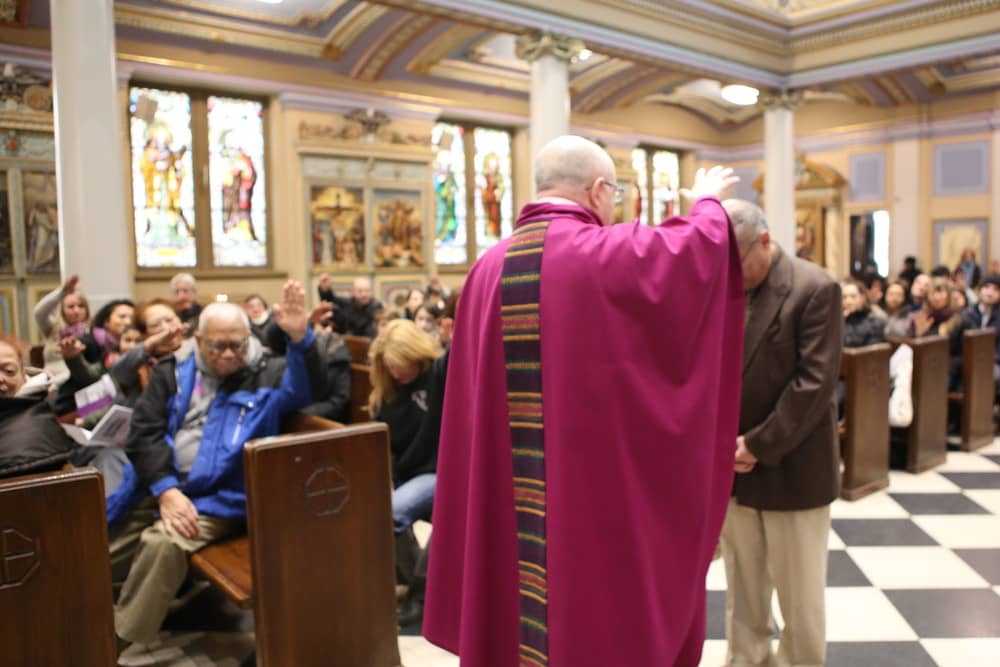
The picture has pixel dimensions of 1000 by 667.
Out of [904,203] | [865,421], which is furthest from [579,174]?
[904,203]

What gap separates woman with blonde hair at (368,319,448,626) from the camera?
3.68 metres

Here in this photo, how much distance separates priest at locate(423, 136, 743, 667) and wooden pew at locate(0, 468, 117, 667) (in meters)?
1.10

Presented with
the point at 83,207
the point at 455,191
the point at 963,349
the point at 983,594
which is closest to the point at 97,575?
the point at 983,594

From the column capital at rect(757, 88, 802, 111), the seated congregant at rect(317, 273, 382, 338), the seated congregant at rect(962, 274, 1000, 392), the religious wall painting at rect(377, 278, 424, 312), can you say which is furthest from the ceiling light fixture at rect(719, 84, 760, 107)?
the seated congregant at rect(317, 273, 382, 338)

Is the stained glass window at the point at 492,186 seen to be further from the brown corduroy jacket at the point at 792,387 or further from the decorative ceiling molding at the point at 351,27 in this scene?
the brown corduroy jacket at the point at 792,387

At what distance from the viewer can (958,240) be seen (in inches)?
565

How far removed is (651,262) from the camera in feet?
6.02

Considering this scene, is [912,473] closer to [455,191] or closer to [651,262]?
[651,262]

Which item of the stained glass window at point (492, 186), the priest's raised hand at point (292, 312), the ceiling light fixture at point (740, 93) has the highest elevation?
the ceiling light fixture at point (740, 93)

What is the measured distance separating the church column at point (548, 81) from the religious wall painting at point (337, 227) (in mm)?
3532

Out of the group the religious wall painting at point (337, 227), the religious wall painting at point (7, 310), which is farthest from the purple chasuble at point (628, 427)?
the religious wall painting at point (337, 227)

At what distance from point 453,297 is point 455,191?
27.9 ft

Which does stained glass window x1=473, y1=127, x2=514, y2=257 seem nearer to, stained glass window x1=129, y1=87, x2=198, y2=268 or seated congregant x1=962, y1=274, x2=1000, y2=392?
stained glass window x1=129, y1=87, x2=198, y2=268

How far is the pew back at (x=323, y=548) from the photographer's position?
2.76 m
